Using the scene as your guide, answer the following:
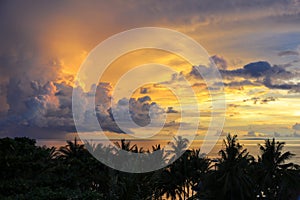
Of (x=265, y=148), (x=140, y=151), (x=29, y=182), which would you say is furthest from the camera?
(x=265, y=148)

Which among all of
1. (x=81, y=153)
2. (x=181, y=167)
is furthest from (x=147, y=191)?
(x=181, y=167)

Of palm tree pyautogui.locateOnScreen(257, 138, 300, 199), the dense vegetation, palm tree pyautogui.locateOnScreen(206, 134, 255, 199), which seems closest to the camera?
the dense vegetation

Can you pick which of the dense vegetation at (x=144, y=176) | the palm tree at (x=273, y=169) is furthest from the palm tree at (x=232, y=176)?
the palm tree at (x=273, y=169)

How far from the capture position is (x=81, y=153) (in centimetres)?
4694

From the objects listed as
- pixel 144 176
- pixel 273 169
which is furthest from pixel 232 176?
pixel 144 176

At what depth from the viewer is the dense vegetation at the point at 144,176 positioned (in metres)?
20.0

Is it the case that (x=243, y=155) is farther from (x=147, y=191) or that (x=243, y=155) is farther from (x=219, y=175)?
(x=147, y=191)

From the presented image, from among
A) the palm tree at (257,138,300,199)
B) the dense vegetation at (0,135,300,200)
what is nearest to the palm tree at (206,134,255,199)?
the dense vegetation at (0,135,300,200)

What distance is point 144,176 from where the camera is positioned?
63.7ft

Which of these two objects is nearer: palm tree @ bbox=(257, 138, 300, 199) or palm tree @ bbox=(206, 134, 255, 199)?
palm tree @ bbox=(206, 134, 255, 199)

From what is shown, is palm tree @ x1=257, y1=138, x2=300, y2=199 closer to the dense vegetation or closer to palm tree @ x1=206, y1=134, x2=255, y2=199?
the dense vegetation

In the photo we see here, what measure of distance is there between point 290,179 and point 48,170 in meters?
32.8

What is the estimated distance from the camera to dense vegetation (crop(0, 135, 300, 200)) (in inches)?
788

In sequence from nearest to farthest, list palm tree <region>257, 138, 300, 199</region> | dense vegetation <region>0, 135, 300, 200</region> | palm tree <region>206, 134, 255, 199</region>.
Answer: dense vegetation <region>0, 135, 300, 200</region> → palm tree <region>206, 134, 255, 199</region> → palm tree <region>257, 138, 300, 199</region>
